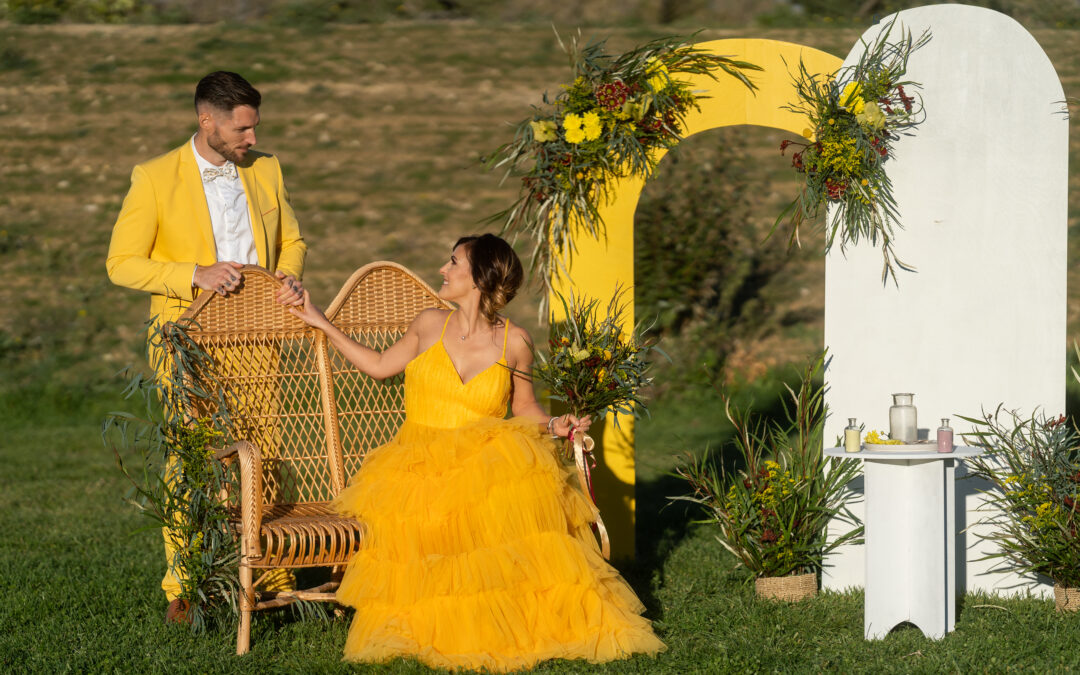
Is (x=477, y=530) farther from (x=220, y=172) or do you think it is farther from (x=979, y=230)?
(x=979, y=230)

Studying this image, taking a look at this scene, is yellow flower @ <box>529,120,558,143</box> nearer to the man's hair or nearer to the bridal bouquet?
the bridal bouquet

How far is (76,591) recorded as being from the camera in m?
5.48

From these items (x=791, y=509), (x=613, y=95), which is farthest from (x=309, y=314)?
(x=791, y=509)

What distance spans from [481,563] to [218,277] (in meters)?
1.60

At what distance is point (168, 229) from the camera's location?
16.0ft

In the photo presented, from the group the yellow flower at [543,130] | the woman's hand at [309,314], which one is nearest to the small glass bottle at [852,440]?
the yellow flower at [543,130]

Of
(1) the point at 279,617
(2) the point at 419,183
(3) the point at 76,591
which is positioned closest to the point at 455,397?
(1) the point at 279,617

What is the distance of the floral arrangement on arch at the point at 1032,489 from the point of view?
4.82 m

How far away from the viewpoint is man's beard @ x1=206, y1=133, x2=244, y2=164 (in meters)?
4.85

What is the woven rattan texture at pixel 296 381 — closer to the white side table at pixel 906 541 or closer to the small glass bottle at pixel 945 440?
the white side table at pixel 906 541

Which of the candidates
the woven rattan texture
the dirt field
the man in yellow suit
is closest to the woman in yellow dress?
the woven rattan texture

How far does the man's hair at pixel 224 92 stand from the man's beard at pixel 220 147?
0.44ft

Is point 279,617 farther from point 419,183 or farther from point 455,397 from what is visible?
point 419,183

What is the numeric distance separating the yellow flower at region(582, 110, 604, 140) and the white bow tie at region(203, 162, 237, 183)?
5.04 feet
